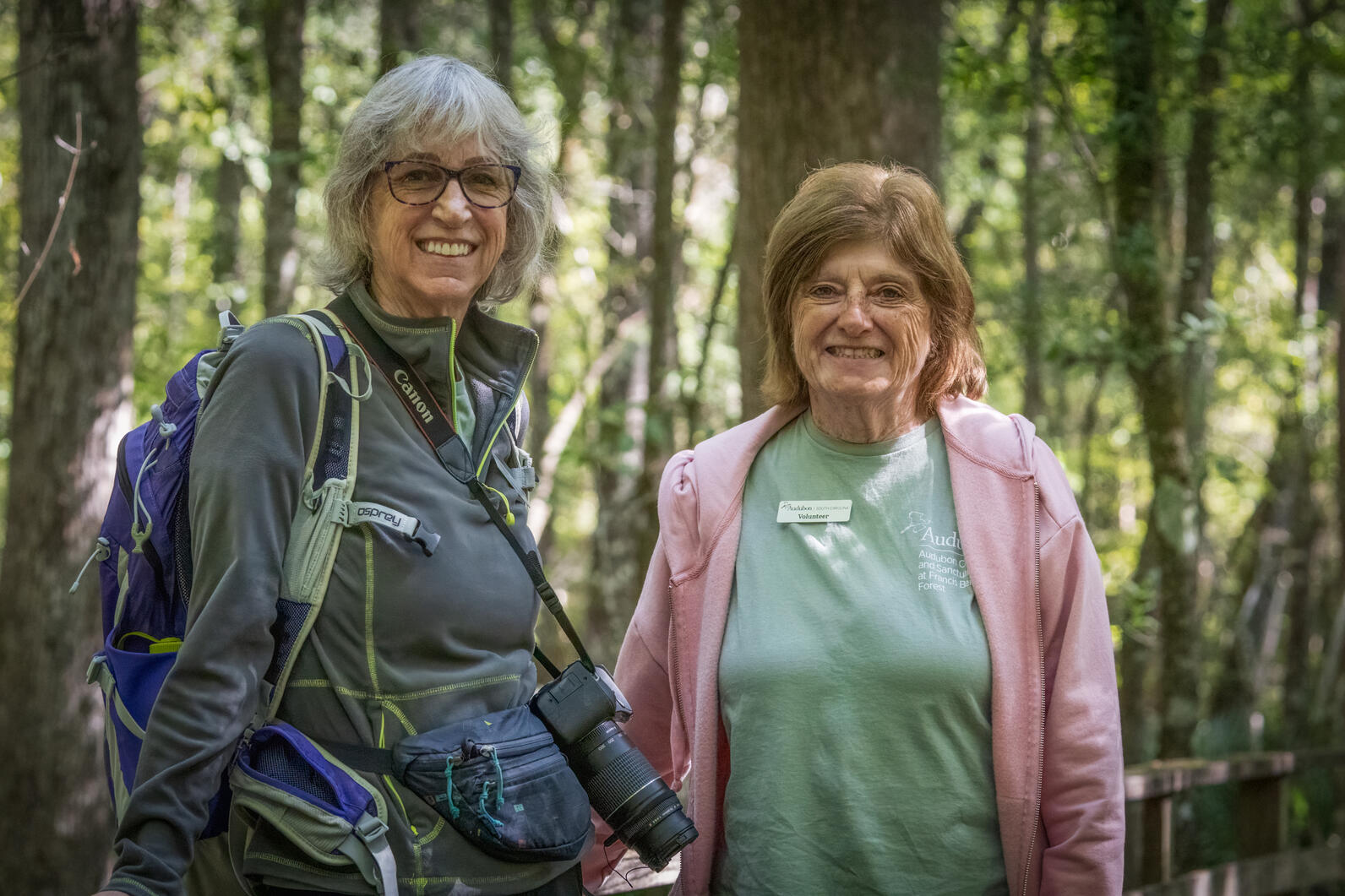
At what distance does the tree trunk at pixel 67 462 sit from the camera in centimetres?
545

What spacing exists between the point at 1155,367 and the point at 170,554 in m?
5.94

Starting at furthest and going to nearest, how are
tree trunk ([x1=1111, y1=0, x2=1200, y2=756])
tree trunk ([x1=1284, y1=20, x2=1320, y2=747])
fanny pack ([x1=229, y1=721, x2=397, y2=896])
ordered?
tree trunk ([x1=1284, y1=20, x2=1320, y2=747]), tree trunk ([x1=1111, y1=0, x2=1200, y2=756]), fanny pack ([x1=229, y1=721, x2=397, y2=896])

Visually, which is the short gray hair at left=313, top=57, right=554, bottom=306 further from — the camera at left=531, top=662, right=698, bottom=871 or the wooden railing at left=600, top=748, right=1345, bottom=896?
the wooden railing at left=600, top=748, right=1345, bottom=896

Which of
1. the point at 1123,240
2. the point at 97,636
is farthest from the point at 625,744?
the point at 1123,240

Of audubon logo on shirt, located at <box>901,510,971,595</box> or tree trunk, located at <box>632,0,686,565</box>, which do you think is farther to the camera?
tree trunk, located at <box>632,0,686,565</box>

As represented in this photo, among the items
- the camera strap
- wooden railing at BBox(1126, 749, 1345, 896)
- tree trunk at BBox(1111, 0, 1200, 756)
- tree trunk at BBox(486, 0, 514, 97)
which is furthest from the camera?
tree trunk at BBox(486, 0, 514, 97)

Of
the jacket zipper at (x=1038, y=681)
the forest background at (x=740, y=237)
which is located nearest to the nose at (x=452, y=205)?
the forest background at (x=740, y=237)

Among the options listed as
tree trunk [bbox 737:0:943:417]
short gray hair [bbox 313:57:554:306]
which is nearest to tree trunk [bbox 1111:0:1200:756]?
tree trunk [bbox 737:0:943:417]

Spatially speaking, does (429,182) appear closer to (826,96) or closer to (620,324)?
(826,96)

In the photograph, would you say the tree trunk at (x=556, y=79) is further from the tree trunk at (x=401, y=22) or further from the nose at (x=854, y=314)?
the nose at (x=854, y=314)

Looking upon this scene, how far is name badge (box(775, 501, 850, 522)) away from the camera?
101 inches

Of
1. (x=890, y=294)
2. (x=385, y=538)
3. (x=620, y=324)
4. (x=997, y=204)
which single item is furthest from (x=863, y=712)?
(x=997, y=204)

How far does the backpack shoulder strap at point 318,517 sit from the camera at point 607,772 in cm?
53

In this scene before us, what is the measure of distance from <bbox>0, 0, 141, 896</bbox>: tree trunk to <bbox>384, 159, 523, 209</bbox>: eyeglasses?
12.2 ft
